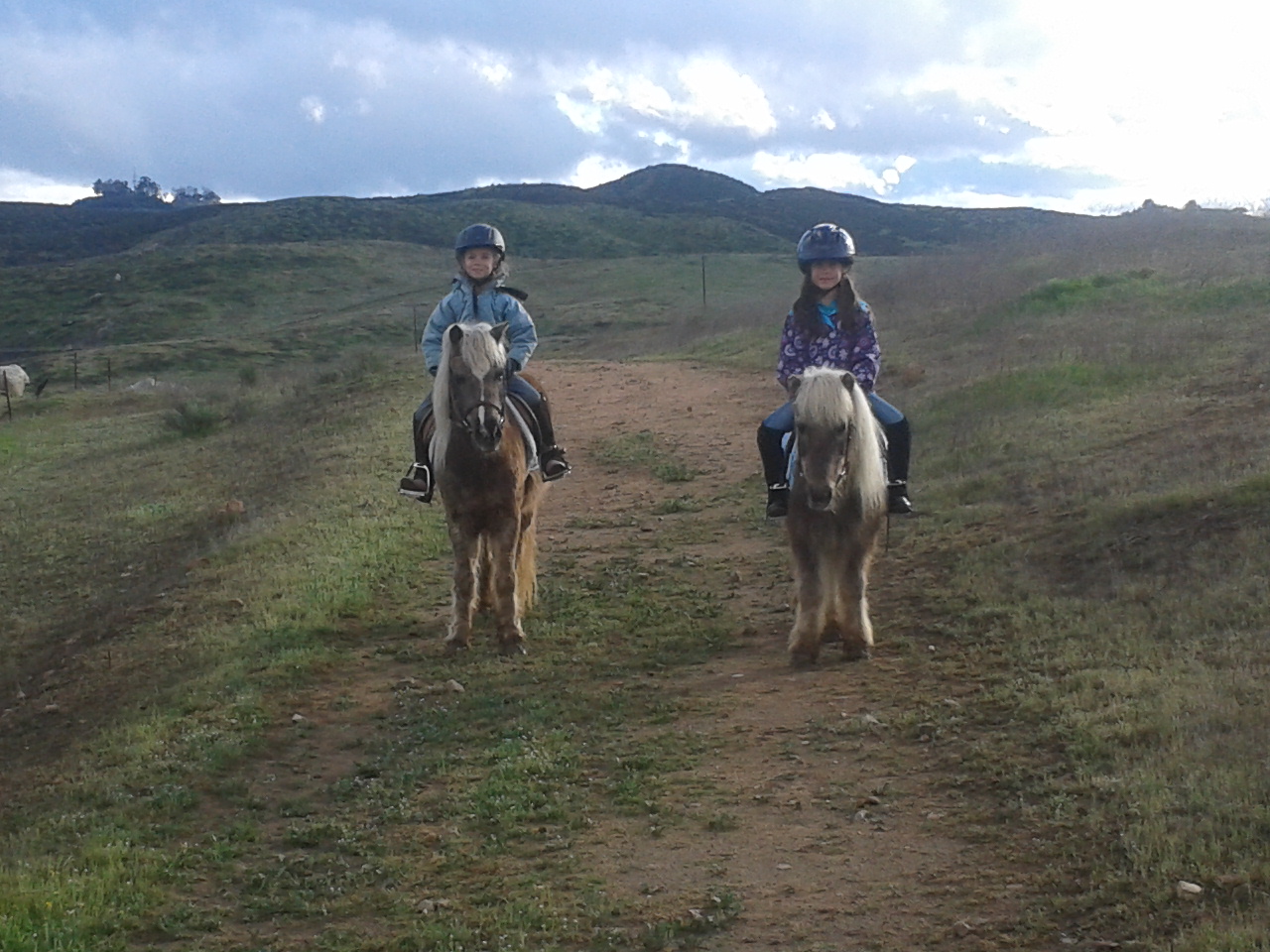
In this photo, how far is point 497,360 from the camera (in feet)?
24.9

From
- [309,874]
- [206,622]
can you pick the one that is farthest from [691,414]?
[309,874]

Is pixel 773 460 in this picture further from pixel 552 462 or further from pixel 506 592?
pixel 506 592

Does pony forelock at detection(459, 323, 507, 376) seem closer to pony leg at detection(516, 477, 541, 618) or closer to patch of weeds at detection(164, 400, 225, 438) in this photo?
pony leg at detection(516, 477, 541, 618)

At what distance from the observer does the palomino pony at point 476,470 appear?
24.7 feet

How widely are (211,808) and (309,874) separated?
1.01 meters

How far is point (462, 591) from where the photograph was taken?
25.9ft

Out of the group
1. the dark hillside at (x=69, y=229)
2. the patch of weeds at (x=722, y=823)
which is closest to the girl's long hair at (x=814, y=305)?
the patch of weeds at (x=722, y=823)

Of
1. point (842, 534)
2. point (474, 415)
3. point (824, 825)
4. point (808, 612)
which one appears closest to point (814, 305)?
point (842, 534)

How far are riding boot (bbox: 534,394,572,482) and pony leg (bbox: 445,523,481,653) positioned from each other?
2.98ft

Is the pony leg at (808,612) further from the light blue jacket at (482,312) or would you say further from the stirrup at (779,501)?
the light blue jacket at (482,312)

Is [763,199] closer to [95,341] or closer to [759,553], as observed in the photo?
[95,341]

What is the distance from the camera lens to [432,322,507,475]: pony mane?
7.52 meters

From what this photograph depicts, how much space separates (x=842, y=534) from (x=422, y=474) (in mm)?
2960

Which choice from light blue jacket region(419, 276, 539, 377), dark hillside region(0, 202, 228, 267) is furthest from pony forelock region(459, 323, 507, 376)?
dark hillside region(0, 202, 228, 267)
